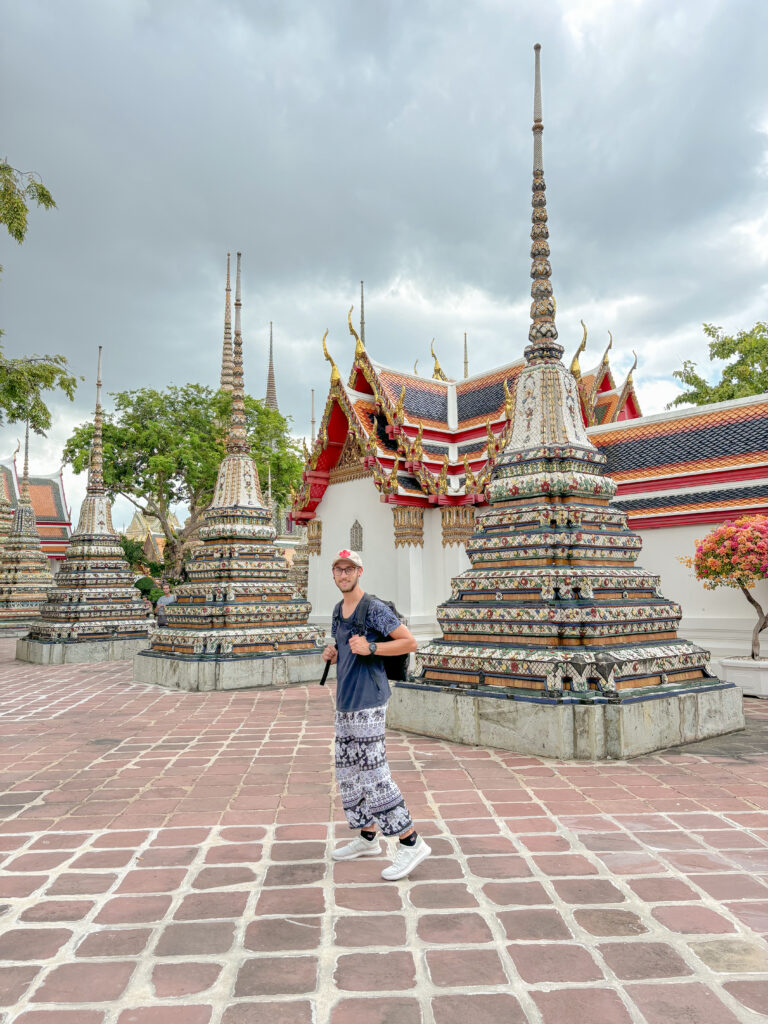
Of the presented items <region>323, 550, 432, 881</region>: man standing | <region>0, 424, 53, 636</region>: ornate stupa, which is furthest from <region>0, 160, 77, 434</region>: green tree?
<region>0, 424, 53, 636</region>: ornate stupa

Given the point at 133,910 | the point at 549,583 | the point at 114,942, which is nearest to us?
the point at 114,942

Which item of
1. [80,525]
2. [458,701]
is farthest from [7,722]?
[80,525]

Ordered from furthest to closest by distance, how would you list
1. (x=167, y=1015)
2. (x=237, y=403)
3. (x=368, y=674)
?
(x=237, y=403) < (x=368, y=674) < (x=167, y=1015)

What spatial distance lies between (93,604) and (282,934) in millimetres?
13689

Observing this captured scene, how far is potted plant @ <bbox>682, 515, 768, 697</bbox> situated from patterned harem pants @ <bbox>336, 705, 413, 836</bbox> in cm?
660

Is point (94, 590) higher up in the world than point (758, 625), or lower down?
higher up

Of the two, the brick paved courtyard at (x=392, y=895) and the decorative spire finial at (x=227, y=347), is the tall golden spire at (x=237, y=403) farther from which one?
the decorative spire finial at (x=227, y=347)

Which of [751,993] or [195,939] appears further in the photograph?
[195,939]

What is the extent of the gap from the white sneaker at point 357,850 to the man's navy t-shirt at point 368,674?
71 centimetres

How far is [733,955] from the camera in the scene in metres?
2.71

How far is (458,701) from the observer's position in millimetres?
6418

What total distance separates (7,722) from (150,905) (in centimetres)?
562

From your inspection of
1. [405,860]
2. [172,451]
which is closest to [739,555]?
[405,860]

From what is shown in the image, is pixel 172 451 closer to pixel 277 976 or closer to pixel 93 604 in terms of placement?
pixel 93 604
